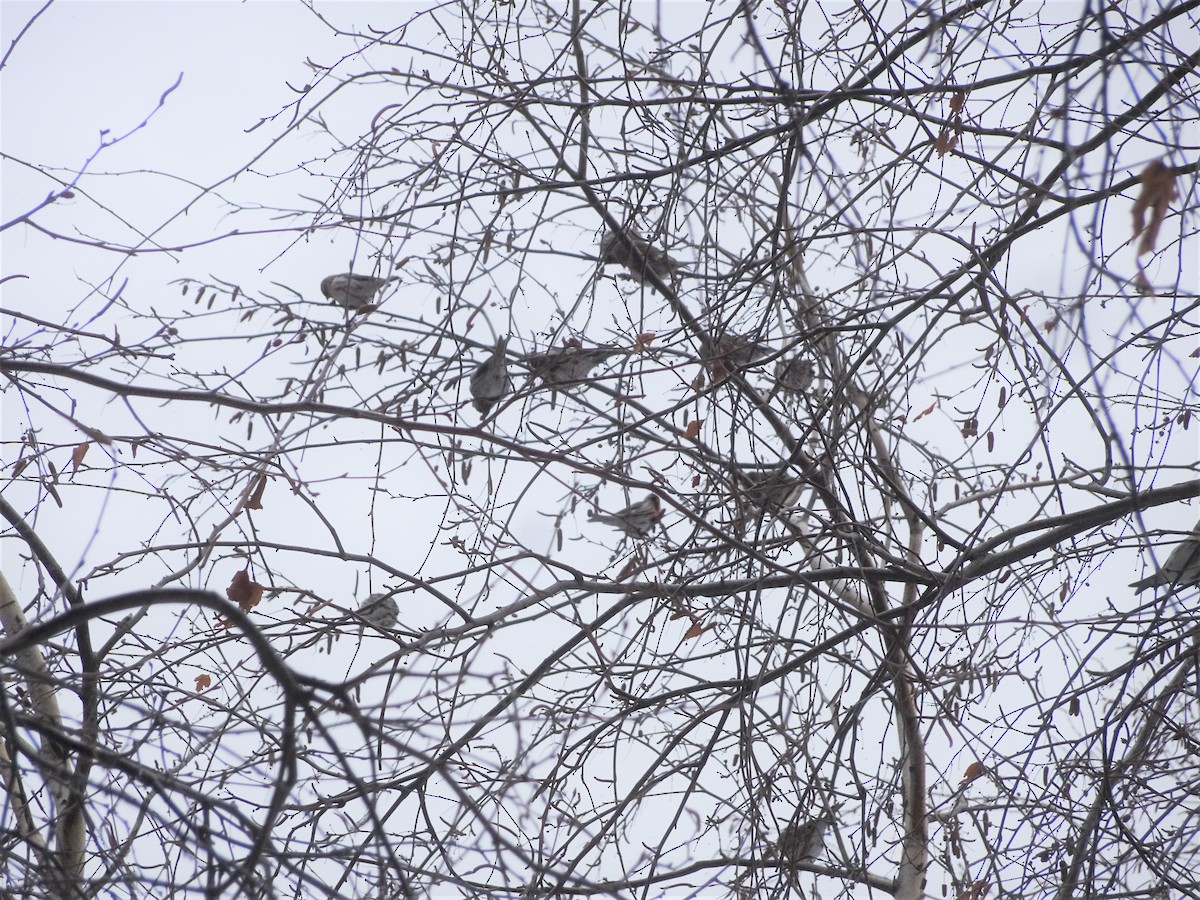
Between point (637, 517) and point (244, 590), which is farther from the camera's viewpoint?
point (637, 517)

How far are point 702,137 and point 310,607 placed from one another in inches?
61.4

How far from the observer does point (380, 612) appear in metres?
2.93

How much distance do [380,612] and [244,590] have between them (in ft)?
1.63

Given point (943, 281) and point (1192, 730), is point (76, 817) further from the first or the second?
point (1192, 730)

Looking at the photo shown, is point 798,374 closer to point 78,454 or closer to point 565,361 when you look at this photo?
point 565,361

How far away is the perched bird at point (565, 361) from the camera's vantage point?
276 centimetres

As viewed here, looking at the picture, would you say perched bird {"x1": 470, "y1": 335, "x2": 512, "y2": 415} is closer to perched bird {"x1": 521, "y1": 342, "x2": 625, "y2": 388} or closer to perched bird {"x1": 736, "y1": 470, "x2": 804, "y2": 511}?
perched bird {"x1": 521, "y1": 342, "x2": 625, "y2": 388}

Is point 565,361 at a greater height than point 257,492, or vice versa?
point 565,361

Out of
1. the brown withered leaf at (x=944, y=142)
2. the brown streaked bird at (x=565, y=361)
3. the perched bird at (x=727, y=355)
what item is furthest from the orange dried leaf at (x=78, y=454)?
the brown withered leaf at (x=944, y=142)

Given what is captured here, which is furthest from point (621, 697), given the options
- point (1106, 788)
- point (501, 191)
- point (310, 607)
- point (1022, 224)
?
point (1022, 224)

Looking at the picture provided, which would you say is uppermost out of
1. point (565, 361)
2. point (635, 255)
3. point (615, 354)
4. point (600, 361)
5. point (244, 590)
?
point (635, 255)

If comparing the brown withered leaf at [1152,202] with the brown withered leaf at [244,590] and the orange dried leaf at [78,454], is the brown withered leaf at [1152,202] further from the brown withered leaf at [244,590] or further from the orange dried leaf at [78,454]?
the orange dried leaf at [78,454]

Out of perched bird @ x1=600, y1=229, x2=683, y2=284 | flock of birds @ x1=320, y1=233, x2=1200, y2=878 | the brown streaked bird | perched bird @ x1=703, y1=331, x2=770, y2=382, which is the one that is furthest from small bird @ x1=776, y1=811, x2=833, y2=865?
perched bird @ x1=600, y1=229, x2=683, y2=284

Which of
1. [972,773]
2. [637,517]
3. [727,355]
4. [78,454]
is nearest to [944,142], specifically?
[727,355]
